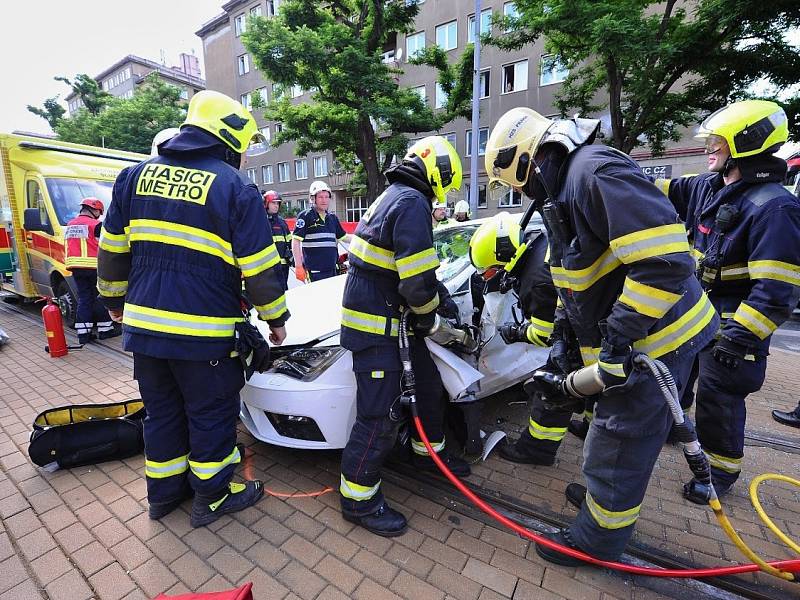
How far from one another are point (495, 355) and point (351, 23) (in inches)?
662

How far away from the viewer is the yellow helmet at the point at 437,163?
227 centimetres

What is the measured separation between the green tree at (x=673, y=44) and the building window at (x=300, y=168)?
22.9m

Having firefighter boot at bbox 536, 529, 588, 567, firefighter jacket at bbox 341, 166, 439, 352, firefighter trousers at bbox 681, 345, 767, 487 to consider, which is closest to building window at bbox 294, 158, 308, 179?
firefighter jacket at bbox 341, 166, 439, 352

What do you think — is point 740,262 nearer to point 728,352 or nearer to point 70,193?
point 728,352

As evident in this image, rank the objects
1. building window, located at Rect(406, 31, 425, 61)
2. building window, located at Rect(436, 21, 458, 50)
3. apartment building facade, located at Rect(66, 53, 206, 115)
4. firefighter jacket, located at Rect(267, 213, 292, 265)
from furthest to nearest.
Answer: apartment building facade, located at Rect(66, 53, 206, 115) → building window, located at Rect(406, 31, 425, 61) → building window, located at Rect(436, 21, 458, 50) → firefighter jacket, located at Rect(267, 213, 292, 265)

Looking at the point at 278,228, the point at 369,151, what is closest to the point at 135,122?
the point at 369,151

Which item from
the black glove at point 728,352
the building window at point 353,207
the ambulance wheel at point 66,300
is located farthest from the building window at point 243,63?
the black glove at point 728,352

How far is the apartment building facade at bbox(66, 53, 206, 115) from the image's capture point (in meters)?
48.1

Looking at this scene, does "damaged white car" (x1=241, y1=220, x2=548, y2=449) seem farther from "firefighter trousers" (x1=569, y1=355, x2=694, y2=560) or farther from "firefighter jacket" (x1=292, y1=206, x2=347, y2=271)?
"firefighter jacket" (x1=292, y1=206, x2=347, y2=271)

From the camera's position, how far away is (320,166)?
30.2m

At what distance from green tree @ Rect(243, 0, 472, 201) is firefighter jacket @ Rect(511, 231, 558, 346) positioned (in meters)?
13.1

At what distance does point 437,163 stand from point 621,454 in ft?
5.52

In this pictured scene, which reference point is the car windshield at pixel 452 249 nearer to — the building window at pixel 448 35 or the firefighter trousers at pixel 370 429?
the firefighter trousers at pixel 370 429

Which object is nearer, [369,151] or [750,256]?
[750,256]
